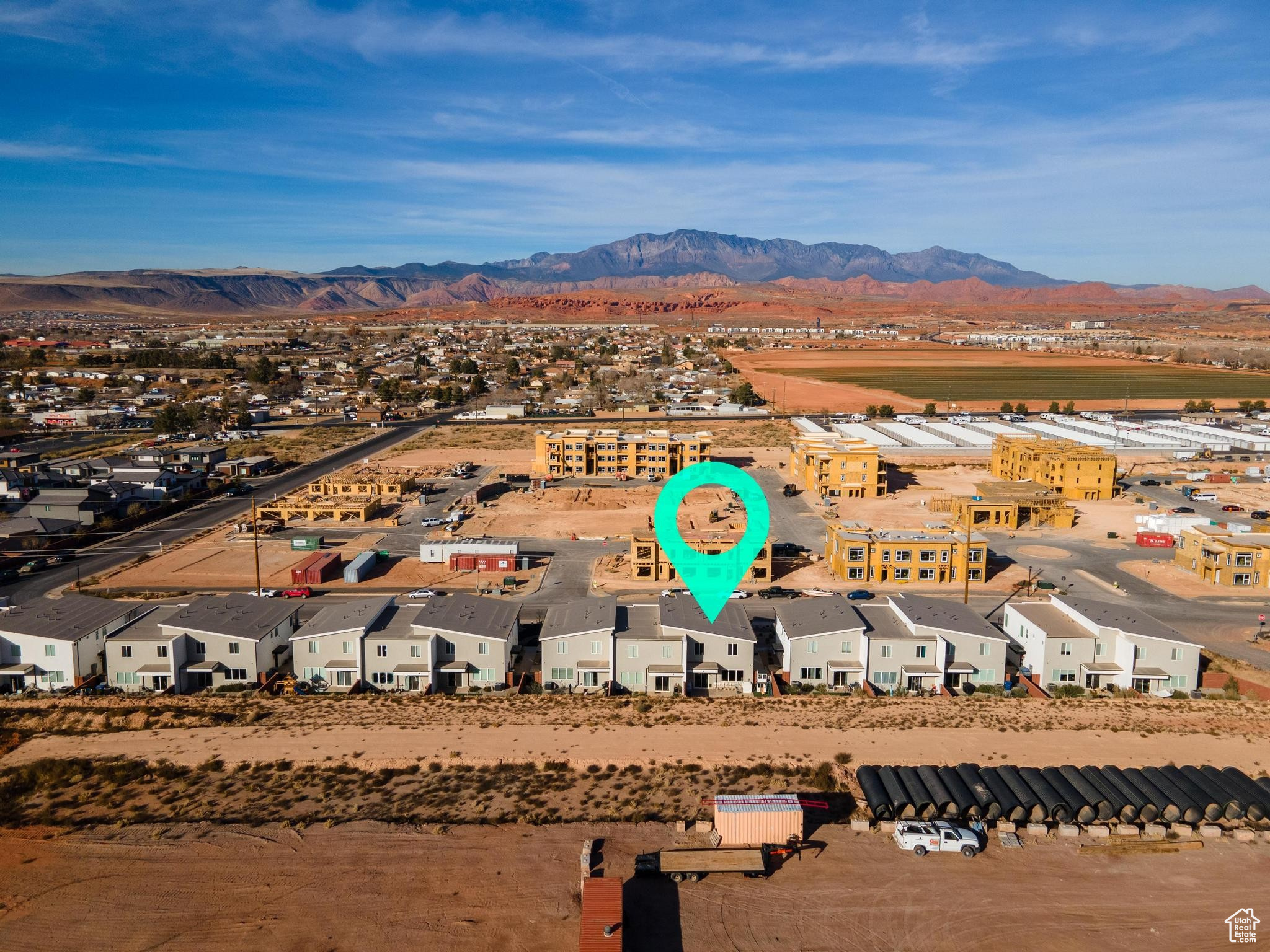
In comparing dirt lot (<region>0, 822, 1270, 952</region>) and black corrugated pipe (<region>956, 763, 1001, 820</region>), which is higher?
black corrugated pipe (<region>956, 763, 1001, 820</region>)

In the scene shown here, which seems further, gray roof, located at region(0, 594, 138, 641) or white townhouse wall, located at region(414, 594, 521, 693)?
gray roof, located at region(0, 594, 138, 641)

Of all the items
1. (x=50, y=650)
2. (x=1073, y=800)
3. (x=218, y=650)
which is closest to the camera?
(x=1073, y=800)

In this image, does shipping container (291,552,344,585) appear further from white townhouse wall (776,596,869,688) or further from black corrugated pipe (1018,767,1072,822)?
black corrugated pipe (1018,767,1072,822)

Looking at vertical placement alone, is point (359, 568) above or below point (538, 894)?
above

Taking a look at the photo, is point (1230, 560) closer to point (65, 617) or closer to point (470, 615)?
point (470, 615)

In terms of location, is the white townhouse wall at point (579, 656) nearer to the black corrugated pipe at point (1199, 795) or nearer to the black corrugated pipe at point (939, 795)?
the black corrugated pipe at point (939, 795)

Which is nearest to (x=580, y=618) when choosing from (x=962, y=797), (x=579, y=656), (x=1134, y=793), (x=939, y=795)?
(x=579, y=656)

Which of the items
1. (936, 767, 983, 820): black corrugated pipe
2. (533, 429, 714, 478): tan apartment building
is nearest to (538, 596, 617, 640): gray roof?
(936, 767, 983, 820): black corrugated pipe

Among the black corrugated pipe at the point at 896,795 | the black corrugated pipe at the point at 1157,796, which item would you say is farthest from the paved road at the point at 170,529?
the black corrugated pipe at the point at 1157,796
